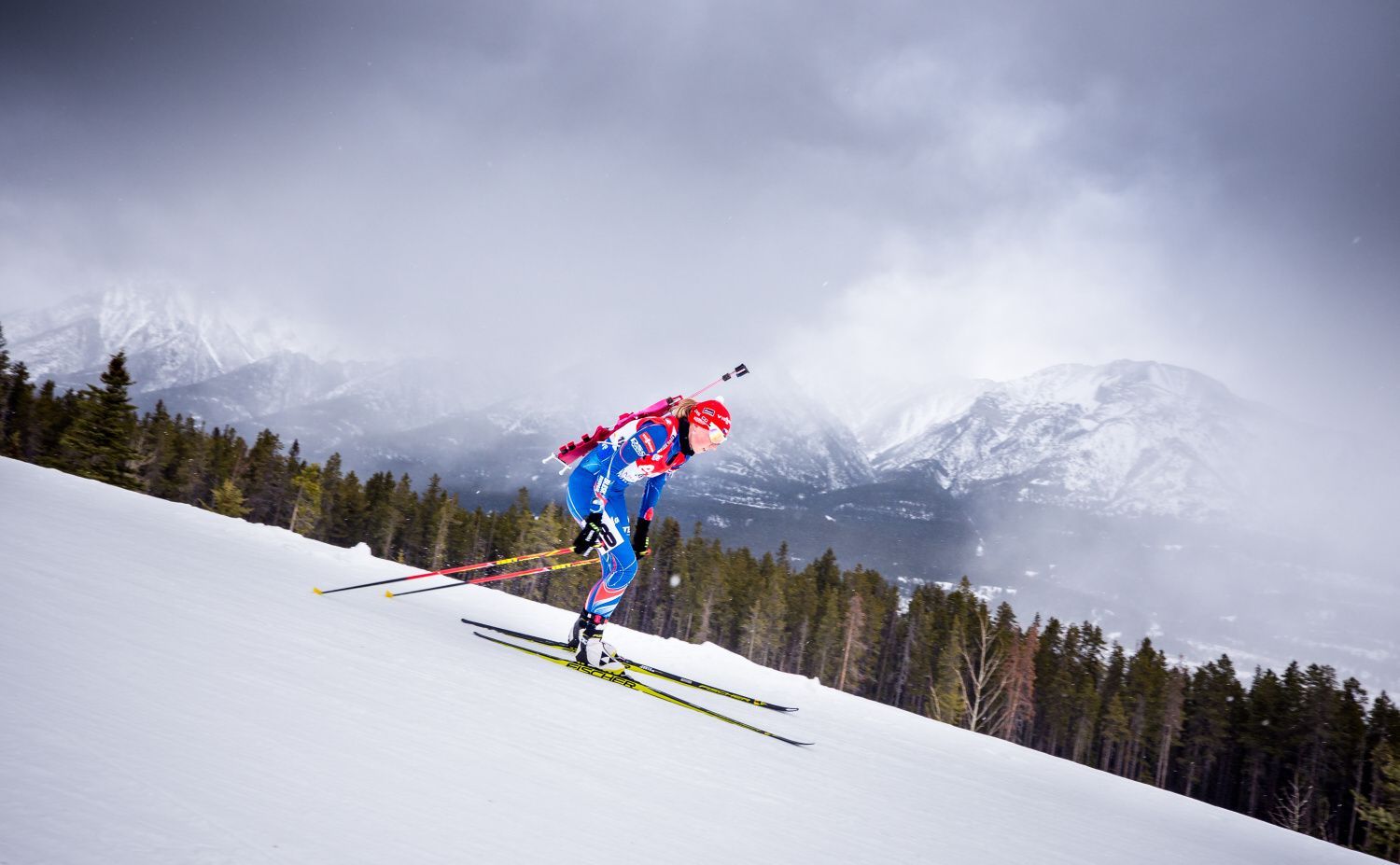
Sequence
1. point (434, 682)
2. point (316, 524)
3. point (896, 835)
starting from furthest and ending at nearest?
point (316, 524), point (434, 682), point (896, 835)

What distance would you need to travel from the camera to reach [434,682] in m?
4.38

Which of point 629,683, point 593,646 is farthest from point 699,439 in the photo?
point 629,683

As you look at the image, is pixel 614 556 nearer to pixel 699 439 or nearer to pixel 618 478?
pixel 618 478

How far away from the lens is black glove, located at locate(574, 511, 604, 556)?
7.30 m

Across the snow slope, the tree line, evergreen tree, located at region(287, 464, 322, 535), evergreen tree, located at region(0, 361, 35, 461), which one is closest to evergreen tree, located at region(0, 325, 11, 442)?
evergreen tree, located at region(0, 361, 35, 461)

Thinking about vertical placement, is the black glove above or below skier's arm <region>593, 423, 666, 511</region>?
below

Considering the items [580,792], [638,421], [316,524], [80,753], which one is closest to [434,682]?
[580,792]

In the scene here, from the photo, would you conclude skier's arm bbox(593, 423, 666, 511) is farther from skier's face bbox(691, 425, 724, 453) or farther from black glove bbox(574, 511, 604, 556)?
skier's face bbox(691, 425, 724, 453)

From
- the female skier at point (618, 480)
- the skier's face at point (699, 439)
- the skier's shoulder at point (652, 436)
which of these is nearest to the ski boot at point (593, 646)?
the female skier at point (618, 480)

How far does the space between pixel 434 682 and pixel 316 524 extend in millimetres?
92858

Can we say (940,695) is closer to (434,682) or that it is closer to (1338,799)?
(1338,799)

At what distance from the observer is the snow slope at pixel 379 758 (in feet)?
6.73

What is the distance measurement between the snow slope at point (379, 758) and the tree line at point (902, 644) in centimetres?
5717

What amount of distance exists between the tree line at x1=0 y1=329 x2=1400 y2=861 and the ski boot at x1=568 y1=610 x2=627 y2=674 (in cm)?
5723
